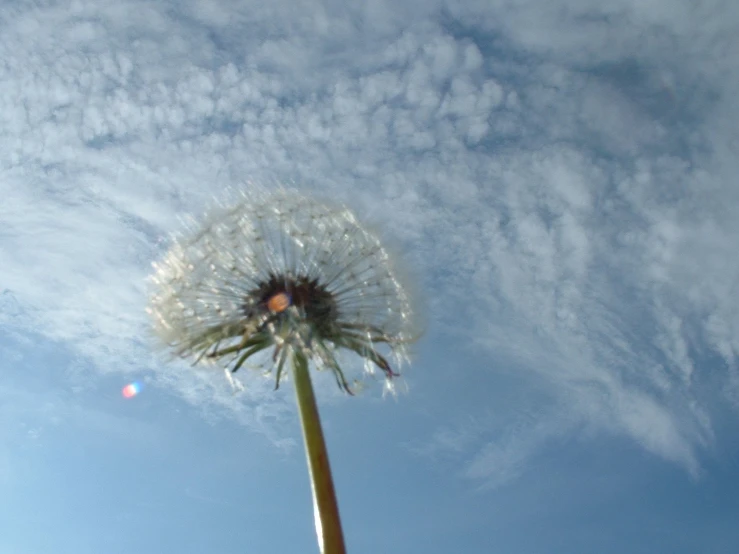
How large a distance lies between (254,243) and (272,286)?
619 millimetres

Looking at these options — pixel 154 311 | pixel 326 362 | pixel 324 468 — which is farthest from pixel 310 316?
pixel 324 468

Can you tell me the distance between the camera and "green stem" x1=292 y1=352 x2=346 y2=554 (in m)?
4.91

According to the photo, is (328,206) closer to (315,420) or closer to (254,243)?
(254,243)

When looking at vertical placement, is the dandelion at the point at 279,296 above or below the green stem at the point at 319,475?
above

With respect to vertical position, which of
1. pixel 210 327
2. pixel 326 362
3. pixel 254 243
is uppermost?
pixel 254 243

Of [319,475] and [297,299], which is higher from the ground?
[297,299]

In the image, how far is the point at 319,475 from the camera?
5266 millimetres

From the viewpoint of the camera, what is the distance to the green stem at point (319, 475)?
4906mm

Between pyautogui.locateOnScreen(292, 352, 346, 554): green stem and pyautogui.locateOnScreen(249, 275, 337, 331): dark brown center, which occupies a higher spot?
pyautogui.locateOnScreen(249, 275, 337, 331): dark brown center

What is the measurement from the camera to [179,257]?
8453 millimetres

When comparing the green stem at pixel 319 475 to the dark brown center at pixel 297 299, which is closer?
the green stem at pixel 319 475

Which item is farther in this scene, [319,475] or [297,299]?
[297,299]

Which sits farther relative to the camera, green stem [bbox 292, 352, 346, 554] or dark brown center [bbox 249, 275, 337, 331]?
dark brown center [bbox 249, 275, 337, 331]

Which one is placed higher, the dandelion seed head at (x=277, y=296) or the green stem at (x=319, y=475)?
the dandelion seed head at (x=277, y=296)
